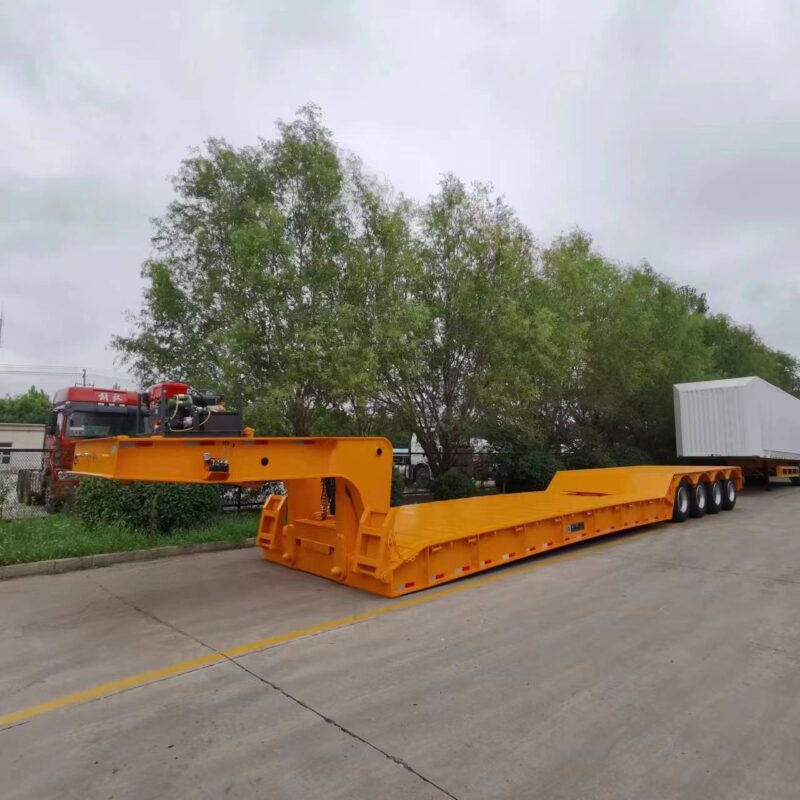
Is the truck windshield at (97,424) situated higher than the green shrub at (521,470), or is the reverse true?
the truck windshield at (97,424)

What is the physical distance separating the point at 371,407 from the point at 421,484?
145 inches

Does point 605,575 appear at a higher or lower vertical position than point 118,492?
lower

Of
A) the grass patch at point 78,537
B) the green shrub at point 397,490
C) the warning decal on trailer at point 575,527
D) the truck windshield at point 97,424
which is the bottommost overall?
the grass patch at point 78,537

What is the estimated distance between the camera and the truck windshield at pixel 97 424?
13.7 m

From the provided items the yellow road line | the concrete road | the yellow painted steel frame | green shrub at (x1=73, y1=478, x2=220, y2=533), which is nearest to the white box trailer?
the yellow painted steel frame

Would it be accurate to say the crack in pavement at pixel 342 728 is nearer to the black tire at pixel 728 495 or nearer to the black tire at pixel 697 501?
the black tire at pixel 697 501

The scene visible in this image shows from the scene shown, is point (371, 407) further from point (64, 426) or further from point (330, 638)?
point (330, 638)

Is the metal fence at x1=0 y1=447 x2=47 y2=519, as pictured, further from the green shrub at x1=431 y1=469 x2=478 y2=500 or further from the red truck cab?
the green shrub at x1=431 y1=469 x2=478 y2=500

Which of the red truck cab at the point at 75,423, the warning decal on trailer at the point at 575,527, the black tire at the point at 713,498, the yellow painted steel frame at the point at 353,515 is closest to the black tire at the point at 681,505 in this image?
the black tire at the point at 713,498

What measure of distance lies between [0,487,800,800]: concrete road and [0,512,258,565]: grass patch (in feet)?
3.02

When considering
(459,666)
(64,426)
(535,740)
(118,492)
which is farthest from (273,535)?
(64,426)

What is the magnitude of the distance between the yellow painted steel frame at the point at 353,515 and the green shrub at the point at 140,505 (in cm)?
203

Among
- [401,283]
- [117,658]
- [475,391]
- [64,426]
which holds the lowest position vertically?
[117,658]

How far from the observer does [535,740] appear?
3582 mm
